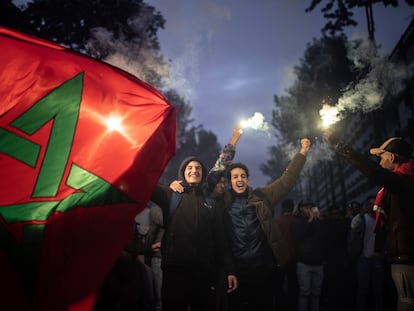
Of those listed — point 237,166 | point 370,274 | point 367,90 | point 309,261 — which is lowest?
point 370,274

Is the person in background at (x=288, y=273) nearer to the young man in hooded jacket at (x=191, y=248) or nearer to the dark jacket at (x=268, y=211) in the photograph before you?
the dark jacket at (x=268, y=211)

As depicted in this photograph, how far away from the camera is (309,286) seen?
7.26 m

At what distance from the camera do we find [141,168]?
3420 mm

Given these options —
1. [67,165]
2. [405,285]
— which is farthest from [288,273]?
[67,165]

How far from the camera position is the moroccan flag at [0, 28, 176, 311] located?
288cm

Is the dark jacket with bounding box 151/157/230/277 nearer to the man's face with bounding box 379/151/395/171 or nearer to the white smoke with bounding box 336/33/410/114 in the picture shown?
the man's face with bounding box 379/151/395/171

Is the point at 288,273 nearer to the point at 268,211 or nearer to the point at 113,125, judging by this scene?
the point at 268,211

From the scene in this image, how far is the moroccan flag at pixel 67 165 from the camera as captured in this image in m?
2.88

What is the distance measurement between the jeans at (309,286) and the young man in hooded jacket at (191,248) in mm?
3549

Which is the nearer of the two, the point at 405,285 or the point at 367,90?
the point at 405,285

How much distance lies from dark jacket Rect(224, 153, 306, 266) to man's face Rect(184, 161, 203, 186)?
27.6 inches

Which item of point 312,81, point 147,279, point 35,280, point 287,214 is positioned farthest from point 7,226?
point 312,81

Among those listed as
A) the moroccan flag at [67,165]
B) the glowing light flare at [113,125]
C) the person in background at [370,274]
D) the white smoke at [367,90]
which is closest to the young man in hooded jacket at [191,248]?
the moroccan flag at [67,165]

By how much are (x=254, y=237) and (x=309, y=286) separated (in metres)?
3.43
